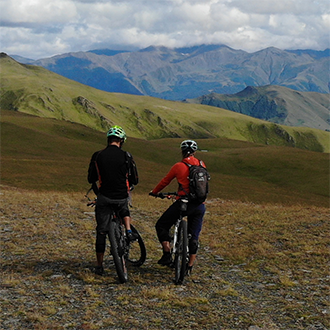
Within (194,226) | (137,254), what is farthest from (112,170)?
(137,254)

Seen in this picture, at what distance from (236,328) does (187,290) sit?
8.30 feet

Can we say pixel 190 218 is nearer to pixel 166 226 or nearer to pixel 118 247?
pixel 166 226

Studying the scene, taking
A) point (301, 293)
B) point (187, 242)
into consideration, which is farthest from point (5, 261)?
point (301, 293)

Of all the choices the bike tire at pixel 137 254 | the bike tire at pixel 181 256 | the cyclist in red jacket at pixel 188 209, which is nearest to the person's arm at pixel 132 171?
the cyclist in red jacket at pixel 188 209

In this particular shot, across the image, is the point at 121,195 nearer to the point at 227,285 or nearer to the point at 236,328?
the point at 227,285

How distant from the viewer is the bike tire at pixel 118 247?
10.5 metres

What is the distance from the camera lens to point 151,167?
8481cm

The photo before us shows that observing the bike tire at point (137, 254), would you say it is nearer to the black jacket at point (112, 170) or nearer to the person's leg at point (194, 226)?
the black jacket at point (112, 170)

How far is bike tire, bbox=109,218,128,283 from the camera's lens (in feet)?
34.5

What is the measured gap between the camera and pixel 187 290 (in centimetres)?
1023

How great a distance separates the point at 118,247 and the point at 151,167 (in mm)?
74086

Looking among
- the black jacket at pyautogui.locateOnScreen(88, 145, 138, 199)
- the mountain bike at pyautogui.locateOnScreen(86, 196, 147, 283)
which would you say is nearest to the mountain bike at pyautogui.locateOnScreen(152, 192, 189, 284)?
the mountain bike at pyautogui.locateOnScreen(86, 196, 147, 283)

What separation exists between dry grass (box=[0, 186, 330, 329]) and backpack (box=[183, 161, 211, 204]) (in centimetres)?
245

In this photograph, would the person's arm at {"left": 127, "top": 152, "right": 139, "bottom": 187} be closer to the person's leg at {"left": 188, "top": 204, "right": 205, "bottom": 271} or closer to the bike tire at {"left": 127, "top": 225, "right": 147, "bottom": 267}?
the bike tire at {"left": 127, "top": 225, "right": 147, "bottom": 267}
